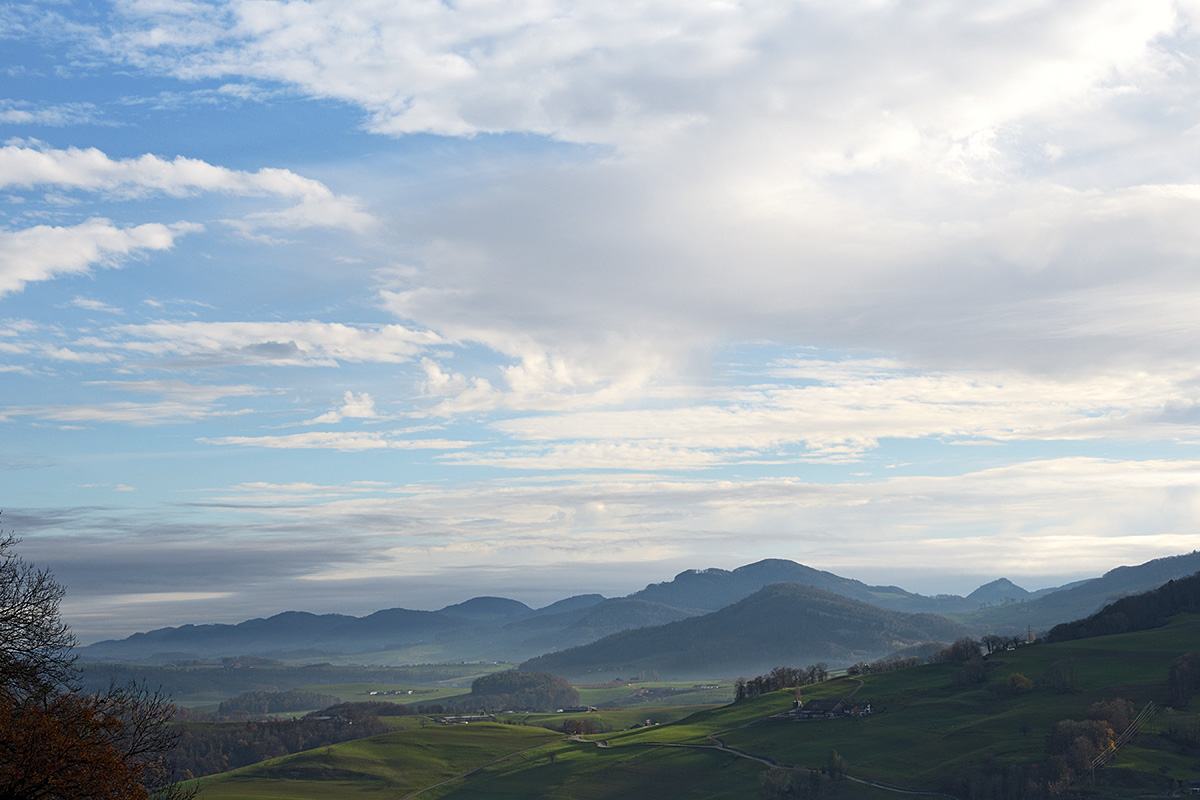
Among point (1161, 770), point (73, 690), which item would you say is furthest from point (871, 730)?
point (73, 690)

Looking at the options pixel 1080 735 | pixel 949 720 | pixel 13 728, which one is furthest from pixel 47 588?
pixel 949 720

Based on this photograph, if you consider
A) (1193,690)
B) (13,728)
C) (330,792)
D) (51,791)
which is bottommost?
(330,792)

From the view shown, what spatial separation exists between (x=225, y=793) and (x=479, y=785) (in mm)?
52211

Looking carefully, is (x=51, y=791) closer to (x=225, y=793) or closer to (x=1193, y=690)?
(x=225, y=793)

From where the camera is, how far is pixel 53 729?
98.1 ft

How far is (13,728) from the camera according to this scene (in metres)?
29.9

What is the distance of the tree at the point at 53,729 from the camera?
96.7ft

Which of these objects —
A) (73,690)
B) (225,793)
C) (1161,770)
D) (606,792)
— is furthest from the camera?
(225,793)

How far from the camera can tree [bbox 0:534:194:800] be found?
29.5 m

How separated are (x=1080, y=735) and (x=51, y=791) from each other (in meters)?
170

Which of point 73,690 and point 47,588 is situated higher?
point 47,588

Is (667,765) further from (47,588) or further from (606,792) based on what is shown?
(47,588)

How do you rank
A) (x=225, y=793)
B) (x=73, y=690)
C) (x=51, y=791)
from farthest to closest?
(x=225, y=793), (x=73, y=690), (x=51, y=791)

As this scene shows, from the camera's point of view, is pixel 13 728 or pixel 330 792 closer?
pixel 13 728
